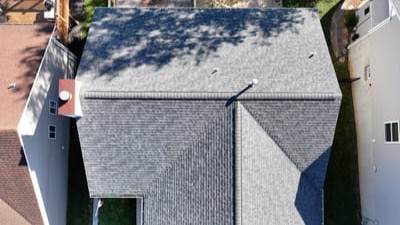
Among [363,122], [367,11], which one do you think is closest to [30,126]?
[363,122]

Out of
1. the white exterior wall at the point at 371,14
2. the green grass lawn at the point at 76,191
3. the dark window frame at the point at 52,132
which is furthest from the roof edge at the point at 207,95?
the green grass lawn at the point at 76,191

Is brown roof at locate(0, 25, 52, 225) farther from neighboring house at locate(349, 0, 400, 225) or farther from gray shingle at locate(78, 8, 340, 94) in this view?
Result: neighboring house at locate(349, 0, 400, 225)

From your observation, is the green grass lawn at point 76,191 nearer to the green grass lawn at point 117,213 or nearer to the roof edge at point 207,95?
the green grass lawn at point 117,213

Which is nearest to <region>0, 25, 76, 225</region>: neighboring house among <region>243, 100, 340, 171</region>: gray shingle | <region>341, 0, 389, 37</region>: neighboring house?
<region>243, 100, 340, 171</region>: gray shingle

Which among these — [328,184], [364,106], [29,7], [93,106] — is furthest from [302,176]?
[29,7]

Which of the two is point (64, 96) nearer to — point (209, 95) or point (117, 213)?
point (209, 95)
